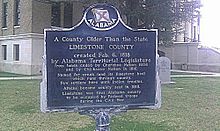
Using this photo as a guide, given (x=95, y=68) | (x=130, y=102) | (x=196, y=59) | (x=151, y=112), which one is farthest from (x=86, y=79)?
(x=196, y=59)

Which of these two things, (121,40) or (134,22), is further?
(134,22)

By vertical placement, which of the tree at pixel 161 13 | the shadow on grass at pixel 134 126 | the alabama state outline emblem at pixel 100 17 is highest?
the tree at pixel 161 13

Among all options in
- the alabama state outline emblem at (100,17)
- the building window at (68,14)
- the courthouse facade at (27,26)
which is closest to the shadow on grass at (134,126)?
the alabama state outline emblem at (100,17)

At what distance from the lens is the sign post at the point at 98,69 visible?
5.29 m

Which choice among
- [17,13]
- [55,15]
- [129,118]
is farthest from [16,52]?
[129,118]

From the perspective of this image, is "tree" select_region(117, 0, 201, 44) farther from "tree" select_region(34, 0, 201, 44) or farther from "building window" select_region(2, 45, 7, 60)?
"building window" select_region(2, 45, 7, 60)

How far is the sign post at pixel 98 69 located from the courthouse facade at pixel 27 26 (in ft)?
76.0

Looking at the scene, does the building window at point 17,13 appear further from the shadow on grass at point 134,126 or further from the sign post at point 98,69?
the sign post at point 98,69

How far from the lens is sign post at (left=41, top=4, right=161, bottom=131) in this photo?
17.4 ft

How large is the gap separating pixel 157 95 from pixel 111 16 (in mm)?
1207

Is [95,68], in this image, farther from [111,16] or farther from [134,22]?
[134,22]

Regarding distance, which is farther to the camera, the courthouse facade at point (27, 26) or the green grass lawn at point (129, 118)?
the courthouse facade at point (27, 26)

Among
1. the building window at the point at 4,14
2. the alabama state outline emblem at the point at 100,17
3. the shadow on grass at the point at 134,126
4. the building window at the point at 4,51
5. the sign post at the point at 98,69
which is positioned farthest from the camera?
the building window at the point at 4,14

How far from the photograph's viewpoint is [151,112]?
36.2 feet
